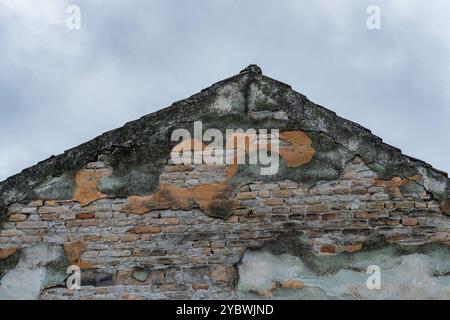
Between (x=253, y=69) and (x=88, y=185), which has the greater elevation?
(x=253, y=69)

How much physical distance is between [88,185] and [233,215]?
4.32 feet

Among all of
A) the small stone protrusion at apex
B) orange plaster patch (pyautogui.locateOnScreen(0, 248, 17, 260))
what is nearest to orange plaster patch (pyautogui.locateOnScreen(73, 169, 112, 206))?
orange plaster patch (pyautogui.locateOnScreen(0, 248, 17, 260))

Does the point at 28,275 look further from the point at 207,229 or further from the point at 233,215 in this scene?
the point at 233,215

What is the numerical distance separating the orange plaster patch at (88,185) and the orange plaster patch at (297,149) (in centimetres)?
157

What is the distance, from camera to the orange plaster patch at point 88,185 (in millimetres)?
6938

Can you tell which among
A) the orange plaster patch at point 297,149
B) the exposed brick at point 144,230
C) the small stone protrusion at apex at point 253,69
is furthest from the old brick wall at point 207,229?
the small stone protrusion at apex at point 253,69

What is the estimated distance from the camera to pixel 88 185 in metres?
6.97

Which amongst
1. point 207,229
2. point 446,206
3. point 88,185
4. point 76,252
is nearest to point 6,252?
point 76,252

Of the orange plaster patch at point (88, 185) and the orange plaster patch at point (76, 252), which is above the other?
the orange plaster patch at point (88, 185)

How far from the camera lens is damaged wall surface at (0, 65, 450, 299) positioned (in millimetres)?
6602

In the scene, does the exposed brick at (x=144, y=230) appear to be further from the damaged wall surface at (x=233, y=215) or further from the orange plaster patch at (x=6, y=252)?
the orange plaster patch at (x=6, y=252)

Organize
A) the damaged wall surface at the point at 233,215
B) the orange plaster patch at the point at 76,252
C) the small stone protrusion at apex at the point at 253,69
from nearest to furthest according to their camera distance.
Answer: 1. the damaged wall surface at the point at 233,215
2. the orange plaster patch at the point at 76,252
3. the small stone protrusion at apex at the point at 253,69
